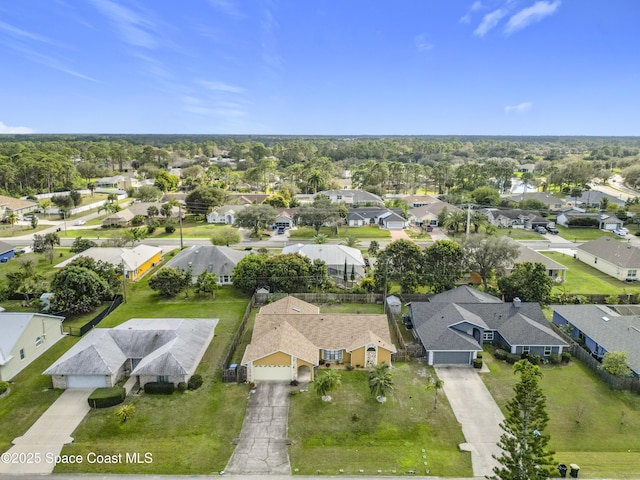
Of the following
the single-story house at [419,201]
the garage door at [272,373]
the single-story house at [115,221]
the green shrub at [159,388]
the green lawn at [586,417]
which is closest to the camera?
the green lawn at [586,417]

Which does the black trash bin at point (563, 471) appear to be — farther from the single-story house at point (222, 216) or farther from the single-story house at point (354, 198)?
the single-story house at point (354, 198)

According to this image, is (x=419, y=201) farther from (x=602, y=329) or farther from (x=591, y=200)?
(x=602, y=329)

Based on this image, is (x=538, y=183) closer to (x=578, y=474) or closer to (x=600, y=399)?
(x=600, y=399)

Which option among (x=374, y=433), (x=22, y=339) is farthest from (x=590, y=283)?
(x=22, y=339)

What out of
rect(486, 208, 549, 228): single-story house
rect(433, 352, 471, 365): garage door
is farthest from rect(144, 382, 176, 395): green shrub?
rect(486, 208, 549, 228): single-story house

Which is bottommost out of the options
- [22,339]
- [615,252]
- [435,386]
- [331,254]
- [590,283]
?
[590,283]

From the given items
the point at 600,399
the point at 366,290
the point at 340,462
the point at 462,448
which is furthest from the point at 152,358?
the point at 600,399

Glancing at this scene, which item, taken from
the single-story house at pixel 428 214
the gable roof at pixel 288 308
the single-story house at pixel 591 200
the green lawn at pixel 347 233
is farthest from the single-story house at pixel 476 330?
the single-story house at pixel 591 200
